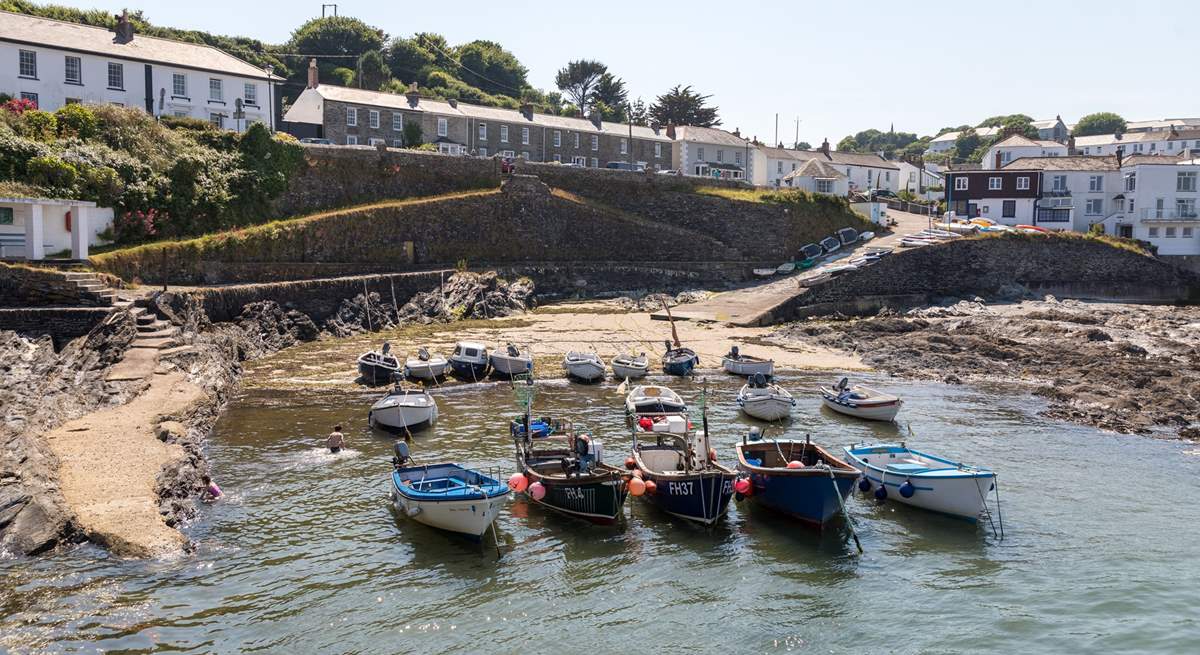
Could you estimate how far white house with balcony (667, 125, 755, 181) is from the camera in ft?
266

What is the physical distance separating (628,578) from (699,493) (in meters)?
2.97

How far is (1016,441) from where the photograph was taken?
91.7 feet

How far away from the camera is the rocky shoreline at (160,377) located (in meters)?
18.3

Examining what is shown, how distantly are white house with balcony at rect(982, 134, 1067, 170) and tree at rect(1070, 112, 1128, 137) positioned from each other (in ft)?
260

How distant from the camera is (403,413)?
91.6ft

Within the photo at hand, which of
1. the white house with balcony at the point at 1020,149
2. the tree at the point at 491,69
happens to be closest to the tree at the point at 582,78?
the tree at the point at 491,69

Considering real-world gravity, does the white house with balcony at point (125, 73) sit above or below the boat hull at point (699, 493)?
above

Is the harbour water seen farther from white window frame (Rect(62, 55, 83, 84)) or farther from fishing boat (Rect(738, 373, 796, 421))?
white window frame (Rect(62, 55, 83, 84))

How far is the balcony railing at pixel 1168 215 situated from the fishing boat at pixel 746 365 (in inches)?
1867

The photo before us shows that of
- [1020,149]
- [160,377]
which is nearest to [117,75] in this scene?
[160,377]

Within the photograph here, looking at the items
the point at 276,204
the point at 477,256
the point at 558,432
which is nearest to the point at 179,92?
the point at 276,204

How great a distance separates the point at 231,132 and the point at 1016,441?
44061mm

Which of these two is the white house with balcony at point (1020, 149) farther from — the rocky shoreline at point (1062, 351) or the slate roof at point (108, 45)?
the slate roof at point (108, 45)

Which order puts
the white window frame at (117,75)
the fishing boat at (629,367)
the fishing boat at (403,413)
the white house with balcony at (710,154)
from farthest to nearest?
the white house with balcony at (710,154), the white window frame at (117,75), the fishing boat at (629,367), the fishing boat at (403,413)
